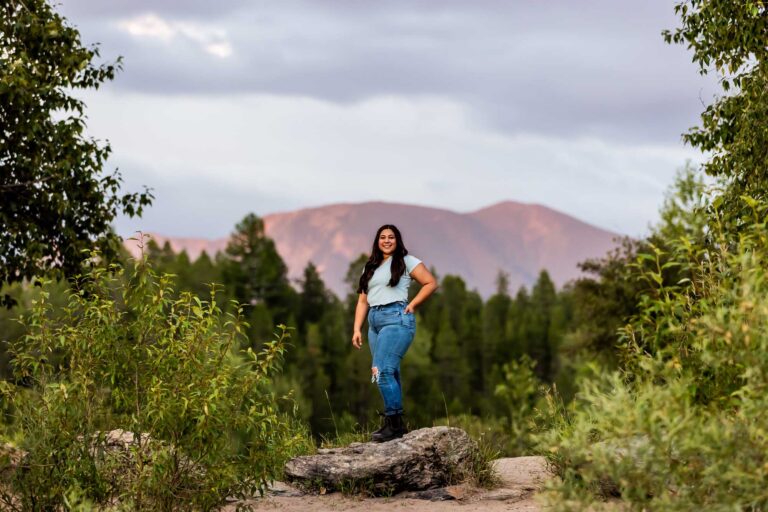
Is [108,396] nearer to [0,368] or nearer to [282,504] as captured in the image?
[282,504]

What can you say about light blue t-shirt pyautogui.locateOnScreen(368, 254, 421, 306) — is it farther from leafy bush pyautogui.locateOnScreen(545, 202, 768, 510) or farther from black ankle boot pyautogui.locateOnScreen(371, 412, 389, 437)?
leafy bush pyautogui.locateOnScreen(545, 202, 768, 510)

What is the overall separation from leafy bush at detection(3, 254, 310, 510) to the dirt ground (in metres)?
1.73

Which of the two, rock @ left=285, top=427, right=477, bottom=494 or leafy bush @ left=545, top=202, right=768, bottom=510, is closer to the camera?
leafy bush @ left=545, top=202, right=768, bottom=510

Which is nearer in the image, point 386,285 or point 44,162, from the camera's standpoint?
point 386,285

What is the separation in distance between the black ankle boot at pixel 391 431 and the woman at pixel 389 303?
0.96 ft

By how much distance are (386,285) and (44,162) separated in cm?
798

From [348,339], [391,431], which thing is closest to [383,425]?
[391,431]

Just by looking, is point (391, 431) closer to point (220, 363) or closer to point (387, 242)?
point (387, 242)

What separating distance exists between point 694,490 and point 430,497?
538 cm

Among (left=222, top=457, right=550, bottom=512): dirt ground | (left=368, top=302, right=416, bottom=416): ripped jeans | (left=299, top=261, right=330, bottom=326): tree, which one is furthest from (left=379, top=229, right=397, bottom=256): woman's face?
(left=299, top=261, right=330, bottom=326): tree

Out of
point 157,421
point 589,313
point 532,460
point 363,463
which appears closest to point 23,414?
point 157,421

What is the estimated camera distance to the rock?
1118cm

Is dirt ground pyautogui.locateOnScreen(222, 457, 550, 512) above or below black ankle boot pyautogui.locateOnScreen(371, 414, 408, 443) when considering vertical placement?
below

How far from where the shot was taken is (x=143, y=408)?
880 cm
